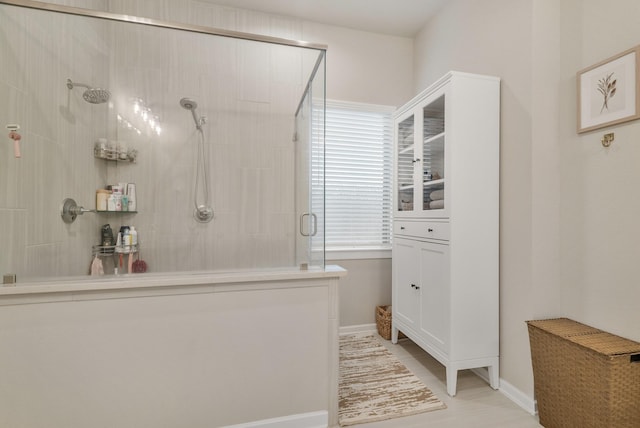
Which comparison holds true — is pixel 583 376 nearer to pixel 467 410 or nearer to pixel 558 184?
pixel 467 410

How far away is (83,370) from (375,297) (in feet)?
7.38

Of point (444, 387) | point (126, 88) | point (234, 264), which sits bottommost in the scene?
point (444, 387)

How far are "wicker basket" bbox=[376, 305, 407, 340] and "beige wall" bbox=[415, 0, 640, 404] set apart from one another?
960mm

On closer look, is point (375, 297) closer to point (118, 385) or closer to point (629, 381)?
point (629, 381)

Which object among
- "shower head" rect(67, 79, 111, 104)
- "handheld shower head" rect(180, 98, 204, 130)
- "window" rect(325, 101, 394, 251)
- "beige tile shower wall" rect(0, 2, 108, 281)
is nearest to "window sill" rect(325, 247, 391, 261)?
"window" rect(325, 101, 394, 251)

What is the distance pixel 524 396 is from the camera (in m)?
1.66

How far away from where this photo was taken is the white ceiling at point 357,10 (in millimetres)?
2441

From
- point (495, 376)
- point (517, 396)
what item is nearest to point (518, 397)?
point (517, 396)

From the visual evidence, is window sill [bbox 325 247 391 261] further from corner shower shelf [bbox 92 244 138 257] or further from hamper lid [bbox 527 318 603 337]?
corner shower shelf [bbox 92 244 138 257]

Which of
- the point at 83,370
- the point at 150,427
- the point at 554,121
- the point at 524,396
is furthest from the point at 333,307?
the point at 554,121

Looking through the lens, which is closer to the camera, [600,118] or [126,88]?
[600,118]

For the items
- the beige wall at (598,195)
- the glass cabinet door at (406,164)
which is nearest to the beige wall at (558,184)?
the beige wall at (598,195)

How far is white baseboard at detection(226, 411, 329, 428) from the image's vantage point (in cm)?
140

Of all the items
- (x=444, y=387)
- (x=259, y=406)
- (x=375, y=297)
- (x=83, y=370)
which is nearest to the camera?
(x=83, y=370)
